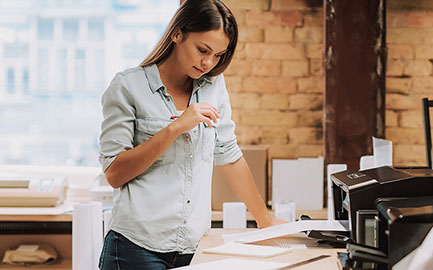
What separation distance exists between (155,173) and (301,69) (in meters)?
2.28

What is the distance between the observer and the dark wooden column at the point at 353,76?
302 cm

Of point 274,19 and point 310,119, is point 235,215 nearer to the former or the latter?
point 310,119

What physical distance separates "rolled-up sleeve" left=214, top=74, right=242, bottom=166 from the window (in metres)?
2.21

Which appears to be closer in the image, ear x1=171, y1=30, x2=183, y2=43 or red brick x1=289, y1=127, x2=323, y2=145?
ear x1=171, y1=30, x2=183, y2=43

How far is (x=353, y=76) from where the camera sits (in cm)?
305

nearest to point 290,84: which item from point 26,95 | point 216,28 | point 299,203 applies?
point 299,203

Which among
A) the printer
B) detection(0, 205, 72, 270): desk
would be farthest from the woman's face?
the printer

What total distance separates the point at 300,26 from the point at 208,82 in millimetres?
A: 2082

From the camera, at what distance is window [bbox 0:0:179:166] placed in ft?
13.0

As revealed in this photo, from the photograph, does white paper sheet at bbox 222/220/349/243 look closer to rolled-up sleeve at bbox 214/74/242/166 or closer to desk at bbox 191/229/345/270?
desk at bbox 191/229/345/270

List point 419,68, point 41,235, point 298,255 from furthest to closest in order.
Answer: point 419,68, point 41,235, point 298,255

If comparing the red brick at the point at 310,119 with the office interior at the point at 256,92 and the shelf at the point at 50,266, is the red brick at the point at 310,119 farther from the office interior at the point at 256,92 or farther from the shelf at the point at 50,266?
the shelf at the point at 50,266

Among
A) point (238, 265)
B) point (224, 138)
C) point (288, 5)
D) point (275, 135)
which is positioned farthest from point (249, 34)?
point (238, 265)

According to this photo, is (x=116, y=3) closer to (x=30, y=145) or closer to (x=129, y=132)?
(x=30, y=145)
